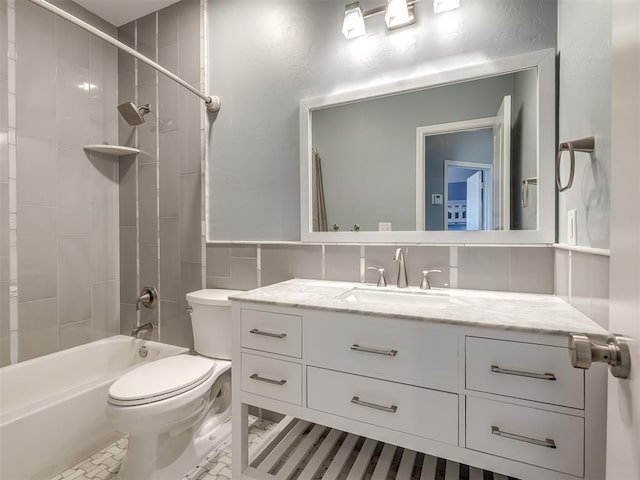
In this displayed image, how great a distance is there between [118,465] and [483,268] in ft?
6.30

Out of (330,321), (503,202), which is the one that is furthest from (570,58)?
(330,321)

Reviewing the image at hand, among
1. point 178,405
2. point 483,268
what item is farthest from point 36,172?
point 483,268

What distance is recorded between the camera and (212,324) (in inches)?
69.7

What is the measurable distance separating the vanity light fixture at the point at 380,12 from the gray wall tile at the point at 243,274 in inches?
51.7

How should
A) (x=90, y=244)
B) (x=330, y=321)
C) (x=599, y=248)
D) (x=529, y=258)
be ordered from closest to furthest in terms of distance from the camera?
(x=599, y=248) → (x=330, y=321) → (x=529, y=258) → (x=90, y=244)

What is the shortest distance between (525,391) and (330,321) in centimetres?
59

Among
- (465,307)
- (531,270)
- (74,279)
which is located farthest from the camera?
(74,279)

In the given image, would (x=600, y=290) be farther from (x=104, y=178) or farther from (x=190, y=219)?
(x=104, y=178)

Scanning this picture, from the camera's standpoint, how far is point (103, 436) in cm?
167

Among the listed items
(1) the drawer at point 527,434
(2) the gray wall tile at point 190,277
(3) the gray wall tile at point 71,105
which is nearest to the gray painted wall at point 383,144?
(1) the drawer at point 527,434

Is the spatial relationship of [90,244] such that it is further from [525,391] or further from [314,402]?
[525,391]

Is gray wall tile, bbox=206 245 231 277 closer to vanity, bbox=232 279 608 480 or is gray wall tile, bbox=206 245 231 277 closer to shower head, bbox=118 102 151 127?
vanity, bbox=232 279 608 480

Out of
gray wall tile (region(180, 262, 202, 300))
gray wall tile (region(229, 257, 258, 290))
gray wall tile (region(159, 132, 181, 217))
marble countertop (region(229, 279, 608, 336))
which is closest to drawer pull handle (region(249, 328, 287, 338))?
marble countertop (region(229, 279, 608, 336))

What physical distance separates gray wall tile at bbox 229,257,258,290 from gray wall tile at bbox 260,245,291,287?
5 centimetres
